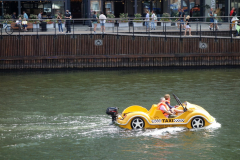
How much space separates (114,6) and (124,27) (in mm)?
11876

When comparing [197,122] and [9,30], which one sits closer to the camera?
[197,122]

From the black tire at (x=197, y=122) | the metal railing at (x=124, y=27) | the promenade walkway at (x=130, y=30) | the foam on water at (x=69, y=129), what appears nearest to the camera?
the foam on water at (x=69, y=129)

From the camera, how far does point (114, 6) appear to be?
1715 inches

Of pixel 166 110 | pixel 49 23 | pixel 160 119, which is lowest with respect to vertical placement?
pixel 160 119

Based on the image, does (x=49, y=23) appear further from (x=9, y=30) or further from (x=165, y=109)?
(x=165, y=109)

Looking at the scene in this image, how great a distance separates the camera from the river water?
546 inches

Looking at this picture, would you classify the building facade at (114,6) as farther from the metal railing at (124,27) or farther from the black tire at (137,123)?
the black tire at (137,123)

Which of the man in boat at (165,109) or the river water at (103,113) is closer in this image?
the river water at (103,113)

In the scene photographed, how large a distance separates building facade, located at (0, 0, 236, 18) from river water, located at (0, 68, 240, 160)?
13035mm

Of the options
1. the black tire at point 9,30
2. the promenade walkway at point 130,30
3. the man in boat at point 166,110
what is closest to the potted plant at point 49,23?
the promenade walkway at point 130,30

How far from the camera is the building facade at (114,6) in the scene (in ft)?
136

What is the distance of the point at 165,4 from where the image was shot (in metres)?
43.2

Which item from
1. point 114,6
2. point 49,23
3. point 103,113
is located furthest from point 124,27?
point 103,113

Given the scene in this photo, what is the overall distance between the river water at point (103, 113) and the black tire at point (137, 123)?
0.29 m
